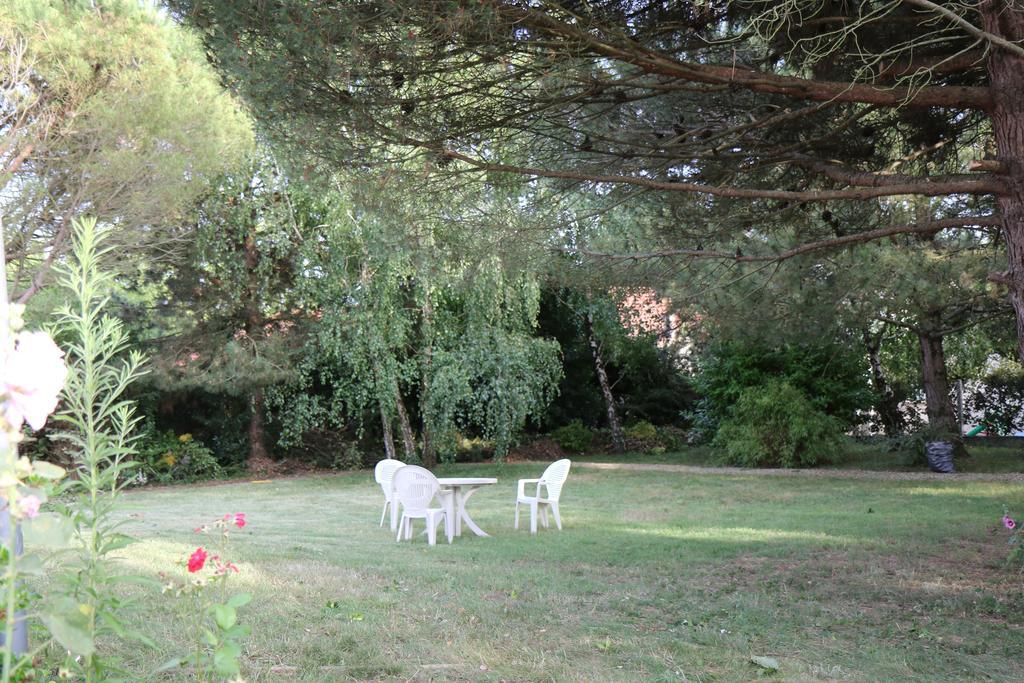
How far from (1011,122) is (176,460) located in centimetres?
1342

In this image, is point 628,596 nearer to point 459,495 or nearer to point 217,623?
→ point 459,495

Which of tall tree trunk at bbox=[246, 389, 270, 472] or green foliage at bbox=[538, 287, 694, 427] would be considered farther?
green foliage at bbox=[538, 287, 694, 427]

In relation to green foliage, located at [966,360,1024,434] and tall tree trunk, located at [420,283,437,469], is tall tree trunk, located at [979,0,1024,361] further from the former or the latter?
green foliage, located at [966,360,1024,434]

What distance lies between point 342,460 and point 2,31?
30.0 feet

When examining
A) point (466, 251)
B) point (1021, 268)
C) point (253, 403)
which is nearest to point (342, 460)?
point (253, 403)

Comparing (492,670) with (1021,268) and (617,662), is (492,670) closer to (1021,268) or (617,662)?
(617,662)

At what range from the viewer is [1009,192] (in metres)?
4.48

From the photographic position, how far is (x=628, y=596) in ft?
16.5

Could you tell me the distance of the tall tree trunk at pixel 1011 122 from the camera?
14.6 feet

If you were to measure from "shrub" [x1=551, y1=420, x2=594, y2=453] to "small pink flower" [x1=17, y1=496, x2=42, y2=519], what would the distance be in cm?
1651

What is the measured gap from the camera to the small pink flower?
1.21 m

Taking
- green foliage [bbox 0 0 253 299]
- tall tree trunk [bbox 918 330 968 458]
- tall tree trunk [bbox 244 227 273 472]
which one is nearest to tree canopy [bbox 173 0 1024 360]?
green foliage [bbox 0 0 253 299]

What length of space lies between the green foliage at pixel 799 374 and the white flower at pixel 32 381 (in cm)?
1345

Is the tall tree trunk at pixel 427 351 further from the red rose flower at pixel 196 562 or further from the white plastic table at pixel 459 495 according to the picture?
the red rose flower at pixel 196 562
